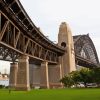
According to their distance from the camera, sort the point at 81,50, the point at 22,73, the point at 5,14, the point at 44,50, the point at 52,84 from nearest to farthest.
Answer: the point at 5,14 → the point at 22,73 → the point at 44,50 → the point at 52,84 → the point at 81,50

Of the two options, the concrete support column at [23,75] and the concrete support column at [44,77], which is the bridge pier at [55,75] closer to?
the concrete support column at [44,77]

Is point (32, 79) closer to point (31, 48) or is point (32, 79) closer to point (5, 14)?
point (31, 48)

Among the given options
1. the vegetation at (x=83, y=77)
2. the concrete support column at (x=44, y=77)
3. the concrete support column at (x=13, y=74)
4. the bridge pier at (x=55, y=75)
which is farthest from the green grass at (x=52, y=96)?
the bridge pier at (x=55, y=75)

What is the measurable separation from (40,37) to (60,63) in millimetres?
38072

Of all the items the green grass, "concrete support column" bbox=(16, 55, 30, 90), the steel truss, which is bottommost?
the green grass

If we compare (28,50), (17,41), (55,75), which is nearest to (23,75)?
(28,50)

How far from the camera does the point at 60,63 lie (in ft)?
399

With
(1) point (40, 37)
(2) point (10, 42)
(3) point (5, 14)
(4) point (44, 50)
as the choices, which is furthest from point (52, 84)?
(3) point (5, 14)

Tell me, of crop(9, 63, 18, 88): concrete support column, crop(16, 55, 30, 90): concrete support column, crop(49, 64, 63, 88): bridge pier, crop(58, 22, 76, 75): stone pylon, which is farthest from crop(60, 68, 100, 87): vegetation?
crop(16, 55, 30, 90): concrete support column

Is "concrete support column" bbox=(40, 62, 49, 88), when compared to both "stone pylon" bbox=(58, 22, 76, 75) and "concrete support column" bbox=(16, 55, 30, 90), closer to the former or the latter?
"stone pylon" bbox=(58, 22, 76, 75)

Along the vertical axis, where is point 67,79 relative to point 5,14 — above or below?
below

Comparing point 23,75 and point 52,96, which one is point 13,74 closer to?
point 23,75

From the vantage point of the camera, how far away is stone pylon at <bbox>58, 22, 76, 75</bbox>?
414 feet

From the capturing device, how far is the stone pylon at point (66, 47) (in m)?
126
